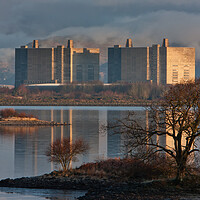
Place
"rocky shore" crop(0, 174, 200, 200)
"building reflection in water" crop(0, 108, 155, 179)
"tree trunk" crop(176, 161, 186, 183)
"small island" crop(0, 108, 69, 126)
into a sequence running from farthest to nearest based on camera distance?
"small island" crop(0, 108, 69, 126) < "building reflection in water" crop(0, 108, 155, 179) < "tree trunk" crop(176, 161, 186, 183) < "rocky shore" crop(0, 174, 200, 200)

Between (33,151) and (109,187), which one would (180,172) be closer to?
(109,187)

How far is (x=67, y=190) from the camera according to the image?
29.5m

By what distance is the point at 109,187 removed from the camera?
2903 centimetres

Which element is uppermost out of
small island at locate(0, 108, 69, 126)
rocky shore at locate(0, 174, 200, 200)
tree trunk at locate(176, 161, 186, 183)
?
small island at locate(0, 108, 69, 126)

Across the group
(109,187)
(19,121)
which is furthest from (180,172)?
(19,121)

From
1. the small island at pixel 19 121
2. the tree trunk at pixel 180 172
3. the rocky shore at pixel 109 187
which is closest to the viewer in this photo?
the rocky shore at pixel 109 187

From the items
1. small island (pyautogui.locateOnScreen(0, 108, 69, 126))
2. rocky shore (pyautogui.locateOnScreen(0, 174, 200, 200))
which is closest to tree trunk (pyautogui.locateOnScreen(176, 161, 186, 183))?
rocky shore (pyautogui.locateOnScreen(0, 174, 200, 200))

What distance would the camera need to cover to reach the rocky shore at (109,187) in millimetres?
26469

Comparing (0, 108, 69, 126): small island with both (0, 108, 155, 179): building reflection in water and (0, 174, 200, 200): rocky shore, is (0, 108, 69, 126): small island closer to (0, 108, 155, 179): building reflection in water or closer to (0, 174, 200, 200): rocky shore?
(0, 108, 155, 179): building reflection in water

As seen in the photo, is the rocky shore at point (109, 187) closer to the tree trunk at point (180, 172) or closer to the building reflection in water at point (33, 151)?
the tree trunk at point (180, 172)

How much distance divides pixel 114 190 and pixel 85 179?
4101 mm

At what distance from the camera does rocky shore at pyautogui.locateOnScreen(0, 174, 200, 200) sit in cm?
2647

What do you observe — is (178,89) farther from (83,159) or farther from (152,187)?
(83,159)

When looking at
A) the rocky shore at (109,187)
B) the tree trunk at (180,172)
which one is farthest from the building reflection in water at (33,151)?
the tree trunk at (180,172)
